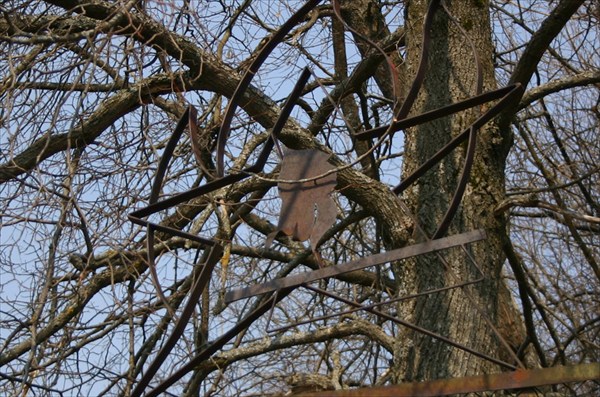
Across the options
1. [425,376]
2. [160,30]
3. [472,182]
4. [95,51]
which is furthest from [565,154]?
[95,51]

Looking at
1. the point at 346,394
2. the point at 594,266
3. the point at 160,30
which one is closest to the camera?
the point at 346,394

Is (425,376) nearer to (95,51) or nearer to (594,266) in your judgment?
(594,266)

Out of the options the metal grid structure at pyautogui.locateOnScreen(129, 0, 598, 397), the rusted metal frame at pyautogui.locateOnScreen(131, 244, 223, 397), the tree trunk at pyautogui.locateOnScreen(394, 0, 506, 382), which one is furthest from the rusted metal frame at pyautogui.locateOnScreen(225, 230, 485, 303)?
the tree trunk at pyautogui.locateOnScreen(394, 0, 506, 382)

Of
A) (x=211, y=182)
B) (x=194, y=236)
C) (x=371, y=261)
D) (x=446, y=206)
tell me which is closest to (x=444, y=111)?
(x=371, y=261)

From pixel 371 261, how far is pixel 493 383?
430 mm

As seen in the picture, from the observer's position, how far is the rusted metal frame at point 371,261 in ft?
7.08

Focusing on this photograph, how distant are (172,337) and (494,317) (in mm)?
2065

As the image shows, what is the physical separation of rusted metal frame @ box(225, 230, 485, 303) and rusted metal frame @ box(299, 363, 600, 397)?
0.31m

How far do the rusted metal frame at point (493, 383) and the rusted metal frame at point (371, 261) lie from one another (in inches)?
12.1

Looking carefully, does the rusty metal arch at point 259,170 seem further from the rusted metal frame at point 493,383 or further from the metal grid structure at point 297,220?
the rusted metal frame at point 493,383

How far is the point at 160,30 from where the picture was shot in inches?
173

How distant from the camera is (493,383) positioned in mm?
1926

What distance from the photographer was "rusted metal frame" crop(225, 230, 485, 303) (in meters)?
2.16

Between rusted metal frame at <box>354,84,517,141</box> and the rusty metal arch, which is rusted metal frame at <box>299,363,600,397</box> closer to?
the rusty metal arch
